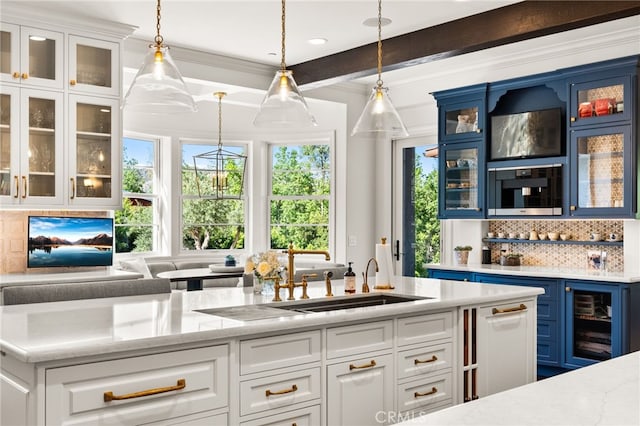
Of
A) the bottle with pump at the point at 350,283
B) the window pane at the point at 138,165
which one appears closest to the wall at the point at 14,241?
the window pane at the point at 138,165

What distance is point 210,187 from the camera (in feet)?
25.5

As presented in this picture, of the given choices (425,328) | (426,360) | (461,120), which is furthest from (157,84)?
(461,120)

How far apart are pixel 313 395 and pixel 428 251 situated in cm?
464

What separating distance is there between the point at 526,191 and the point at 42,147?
4.07 metres

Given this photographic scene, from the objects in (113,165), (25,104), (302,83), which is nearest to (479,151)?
(302,83)

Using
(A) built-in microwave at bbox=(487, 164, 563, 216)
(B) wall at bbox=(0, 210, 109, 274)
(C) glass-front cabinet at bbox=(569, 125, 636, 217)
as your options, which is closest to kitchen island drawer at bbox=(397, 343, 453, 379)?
(C) glass-front cabinet at bbox=(569, 125, 636, 217)

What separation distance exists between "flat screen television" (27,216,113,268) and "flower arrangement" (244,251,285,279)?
2334 mm

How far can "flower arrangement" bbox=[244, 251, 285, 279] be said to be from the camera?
126 inches

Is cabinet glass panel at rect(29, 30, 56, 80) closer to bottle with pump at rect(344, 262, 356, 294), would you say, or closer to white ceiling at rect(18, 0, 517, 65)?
white ceiling at rect(18, 0, 517, 65)

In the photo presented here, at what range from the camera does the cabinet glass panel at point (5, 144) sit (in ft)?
15.0

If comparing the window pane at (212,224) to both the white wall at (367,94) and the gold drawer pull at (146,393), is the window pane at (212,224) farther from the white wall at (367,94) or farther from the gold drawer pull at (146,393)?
the gold drawer pull at (146,393)

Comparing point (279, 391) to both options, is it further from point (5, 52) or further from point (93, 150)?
point (5, 52)

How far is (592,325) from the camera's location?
16.6 feet

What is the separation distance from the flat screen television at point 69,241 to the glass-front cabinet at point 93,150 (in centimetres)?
24
